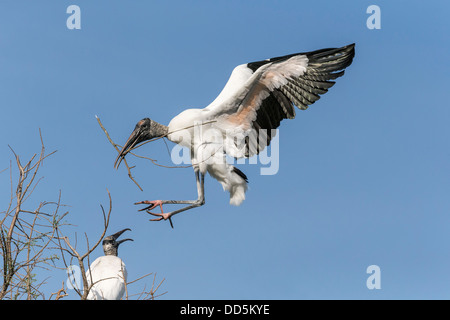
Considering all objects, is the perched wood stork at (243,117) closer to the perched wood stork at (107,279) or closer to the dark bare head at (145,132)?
the dark bare head at (145,132)

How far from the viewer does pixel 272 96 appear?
6211 mm

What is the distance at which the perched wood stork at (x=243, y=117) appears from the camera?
238 inches

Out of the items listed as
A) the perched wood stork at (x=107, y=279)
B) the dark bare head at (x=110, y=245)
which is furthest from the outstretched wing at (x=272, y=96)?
the dark bare head at (x=110, y=245)

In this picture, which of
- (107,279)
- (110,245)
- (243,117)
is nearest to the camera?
(243,117)

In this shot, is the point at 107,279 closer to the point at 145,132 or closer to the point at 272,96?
the point at 145,132

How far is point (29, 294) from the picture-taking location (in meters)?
4.50

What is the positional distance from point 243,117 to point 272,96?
30 cm

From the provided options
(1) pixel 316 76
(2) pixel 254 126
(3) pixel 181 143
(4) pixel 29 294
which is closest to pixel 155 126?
(3) pixel 181 143

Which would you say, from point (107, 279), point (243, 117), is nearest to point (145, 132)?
point (243, 117)
